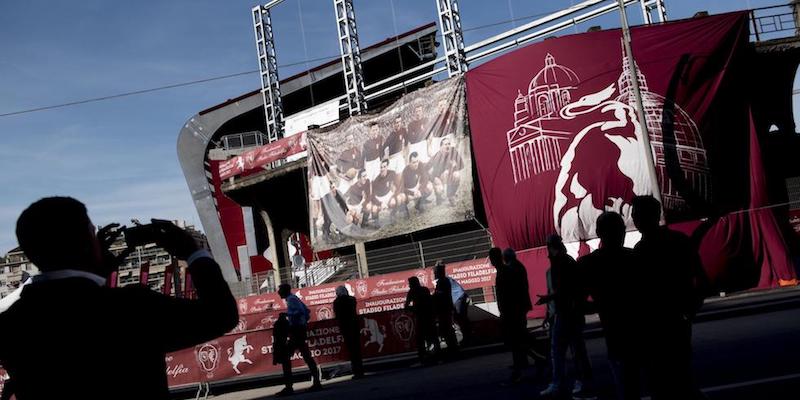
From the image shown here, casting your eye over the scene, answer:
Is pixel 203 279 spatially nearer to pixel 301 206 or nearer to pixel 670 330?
pixel 670 330

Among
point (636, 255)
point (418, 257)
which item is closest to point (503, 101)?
point (418, 257)

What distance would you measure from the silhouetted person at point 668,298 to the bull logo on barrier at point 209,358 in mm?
10563

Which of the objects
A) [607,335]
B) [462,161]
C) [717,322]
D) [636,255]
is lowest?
[717,322]

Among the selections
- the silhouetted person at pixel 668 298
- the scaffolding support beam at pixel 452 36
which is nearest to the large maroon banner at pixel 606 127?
the scaffolding support beam at pixel 452 36

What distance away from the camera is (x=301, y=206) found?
3397cm

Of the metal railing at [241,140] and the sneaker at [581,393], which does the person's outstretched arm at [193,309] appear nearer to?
the sneaker at [581,393]

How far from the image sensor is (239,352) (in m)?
13.3

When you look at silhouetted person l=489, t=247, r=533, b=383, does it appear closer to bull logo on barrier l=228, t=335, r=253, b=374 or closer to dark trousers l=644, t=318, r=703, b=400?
dark trousers l=644, t=318, r=703, b=400

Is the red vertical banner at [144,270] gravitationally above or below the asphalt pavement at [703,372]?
above

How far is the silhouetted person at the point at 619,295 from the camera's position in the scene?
4.34 metres

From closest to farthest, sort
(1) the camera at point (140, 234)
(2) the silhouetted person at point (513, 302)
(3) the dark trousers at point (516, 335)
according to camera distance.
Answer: (1) the camera at point (140, 234) → (3) the dark trousers at point (516, 335) → (2) the silhouetted person at point (513, 302)

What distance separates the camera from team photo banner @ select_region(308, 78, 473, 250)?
22.6 m

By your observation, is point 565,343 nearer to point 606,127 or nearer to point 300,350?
point 300,350

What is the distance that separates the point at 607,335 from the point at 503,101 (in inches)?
684
